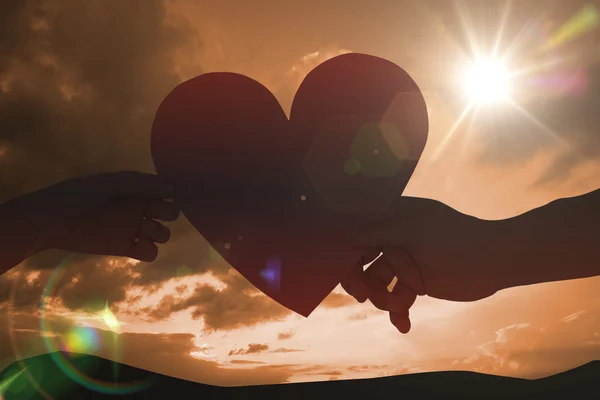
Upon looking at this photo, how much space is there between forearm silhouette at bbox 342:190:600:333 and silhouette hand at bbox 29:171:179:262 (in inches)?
62.7

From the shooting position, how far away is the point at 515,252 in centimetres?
311

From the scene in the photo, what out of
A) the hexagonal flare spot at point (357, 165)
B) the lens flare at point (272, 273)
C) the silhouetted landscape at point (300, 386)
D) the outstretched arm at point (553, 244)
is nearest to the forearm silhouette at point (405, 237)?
the outstretched arm at point (553, 244)

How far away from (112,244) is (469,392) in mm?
3561

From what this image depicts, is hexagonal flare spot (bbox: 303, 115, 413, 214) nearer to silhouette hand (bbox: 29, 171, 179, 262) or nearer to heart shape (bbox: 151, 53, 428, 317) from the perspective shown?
heart shape (bbox: 151, 53, 428, 317)

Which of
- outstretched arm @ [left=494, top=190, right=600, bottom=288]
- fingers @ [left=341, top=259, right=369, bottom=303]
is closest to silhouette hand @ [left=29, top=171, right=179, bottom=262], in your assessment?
fingers @ [left=341, top=259, right=369, bottom=303]

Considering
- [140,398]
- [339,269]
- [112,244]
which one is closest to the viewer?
[112,244]

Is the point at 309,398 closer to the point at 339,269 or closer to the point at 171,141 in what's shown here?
the point at 339,269

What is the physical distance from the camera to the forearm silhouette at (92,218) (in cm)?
330

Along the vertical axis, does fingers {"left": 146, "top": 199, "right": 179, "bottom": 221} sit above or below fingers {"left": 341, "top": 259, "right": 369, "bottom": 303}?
above

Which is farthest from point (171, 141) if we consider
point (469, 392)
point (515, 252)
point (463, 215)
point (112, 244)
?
point (469, 392)

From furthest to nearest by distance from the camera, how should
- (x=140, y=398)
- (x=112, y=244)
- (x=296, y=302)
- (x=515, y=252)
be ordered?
1. (x=140, y=398)
2. (x=296, y=302)
3. (x=112, y=244)
4. (x=515, y=252)

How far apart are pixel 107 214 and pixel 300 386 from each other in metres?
2.58

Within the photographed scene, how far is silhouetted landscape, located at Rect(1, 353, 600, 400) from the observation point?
4418mm

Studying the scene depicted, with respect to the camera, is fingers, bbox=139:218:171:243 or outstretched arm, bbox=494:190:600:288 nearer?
outstretched arm, bbox=494:190:600:288
